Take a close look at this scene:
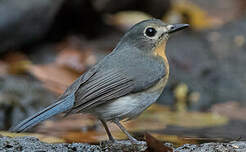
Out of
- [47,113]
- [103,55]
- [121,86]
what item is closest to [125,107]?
[121,86]

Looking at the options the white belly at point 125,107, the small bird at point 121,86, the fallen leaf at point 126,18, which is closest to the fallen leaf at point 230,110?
the small bird at point 121,86

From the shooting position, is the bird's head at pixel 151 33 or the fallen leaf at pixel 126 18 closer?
the bird's head at pixel 151 33

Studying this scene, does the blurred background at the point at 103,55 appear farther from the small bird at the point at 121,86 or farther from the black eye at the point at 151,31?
the black eye at the point at 151,31

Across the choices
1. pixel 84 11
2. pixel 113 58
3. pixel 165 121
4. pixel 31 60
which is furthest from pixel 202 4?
pixel 113 58

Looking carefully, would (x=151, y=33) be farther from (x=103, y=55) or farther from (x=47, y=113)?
(x=103, y=55)

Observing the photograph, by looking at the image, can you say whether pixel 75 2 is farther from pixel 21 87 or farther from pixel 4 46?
pixel 21 87

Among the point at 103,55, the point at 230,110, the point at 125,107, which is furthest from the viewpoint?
the point at 103,55

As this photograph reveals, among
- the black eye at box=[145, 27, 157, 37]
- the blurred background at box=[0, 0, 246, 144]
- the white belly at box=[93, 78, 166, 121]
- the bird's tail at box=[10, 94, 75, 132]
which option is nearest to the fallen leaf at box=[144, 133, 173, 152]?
the white belly at box=[93, 78, 166, 121]
